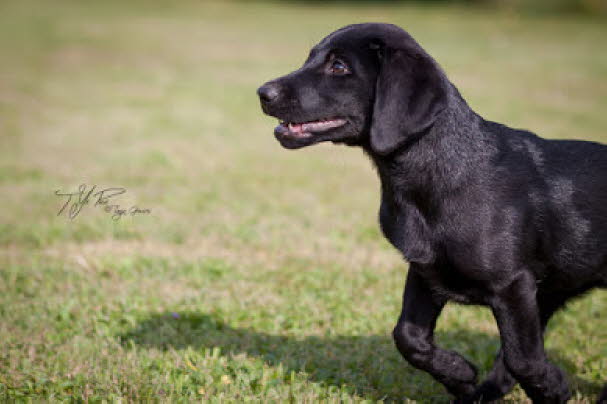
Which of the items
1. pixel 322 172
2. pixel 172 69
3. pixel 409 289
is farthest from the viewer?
pixel 172 69

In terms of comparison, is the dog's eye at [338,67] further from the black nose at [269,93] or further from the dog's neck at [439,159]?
the dog's neck at [439,159]

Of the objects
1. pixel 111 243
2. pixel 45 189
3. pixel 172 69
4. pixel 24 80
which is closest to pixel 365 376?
pixel 111 243

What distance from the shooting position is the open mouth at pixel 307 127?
3.76 m

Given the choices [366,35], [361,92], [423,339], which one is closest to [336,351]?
[423,339]

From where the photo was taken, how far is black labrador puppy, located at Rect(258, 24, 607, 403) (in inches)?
135

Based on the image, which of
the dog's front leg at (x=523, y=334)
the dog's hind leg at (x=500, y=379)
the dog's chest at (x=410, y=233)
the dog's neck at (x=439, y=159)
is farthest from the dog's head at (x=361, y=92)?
the dog's hind leg at (x=500, y=379)

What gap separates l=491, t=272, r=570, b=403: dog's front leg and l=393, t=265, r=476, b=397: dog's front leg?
35 cm

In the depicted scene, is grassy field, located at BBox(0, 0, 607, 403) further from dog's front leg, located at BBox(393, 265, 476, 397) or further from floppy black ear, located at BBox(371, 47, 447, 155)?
floppy black ear, located at BBox(371, 47, 447, 155)

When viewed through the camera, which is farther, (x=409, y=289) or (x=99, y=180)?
(x=99, y=180)

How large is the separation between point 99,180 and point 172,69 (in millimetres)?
13269

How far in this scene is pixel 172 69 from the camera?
21.9 m

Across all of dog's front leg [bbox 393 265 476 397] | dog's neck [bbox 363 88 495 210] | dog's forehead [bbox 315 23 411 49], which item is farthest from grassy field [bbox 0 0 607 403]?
dog's forehead [bbox 315 23 411 49]

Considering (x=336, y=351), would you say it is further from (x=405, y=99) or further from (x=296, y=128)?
(x=405, y=99)

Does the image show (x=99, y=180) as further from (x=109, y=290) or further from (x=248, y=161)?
(x=109, y=290)
